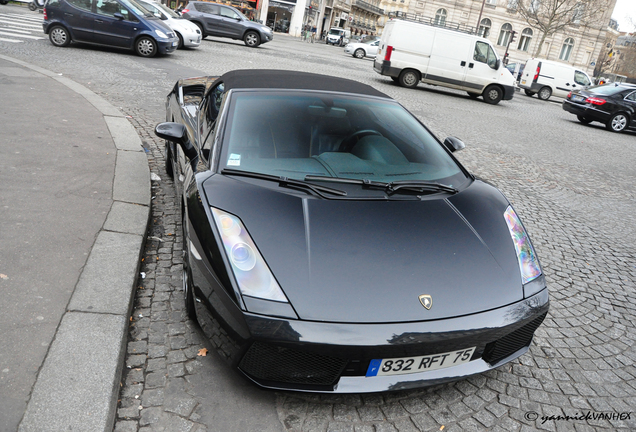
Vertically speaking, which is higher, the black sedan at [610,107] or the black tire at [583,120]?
the black sedan at [610,107]

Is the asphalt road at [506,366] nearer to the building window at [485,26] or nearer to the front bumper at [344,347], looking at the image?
the front bumper at [344,347]

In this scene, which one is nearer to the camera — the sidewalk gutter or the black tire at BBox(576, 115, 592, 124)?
the sidewalk gutter

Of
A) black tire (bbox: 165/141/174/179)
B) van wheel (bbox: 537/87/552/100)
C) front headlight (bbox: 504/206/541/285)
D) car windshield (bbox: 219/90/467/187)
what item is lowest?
black tire (bbox: 165/141/174/179)

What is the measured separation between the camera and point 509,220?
9.61 feet

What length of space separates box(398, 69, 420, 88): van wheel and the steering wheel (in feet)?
46.0

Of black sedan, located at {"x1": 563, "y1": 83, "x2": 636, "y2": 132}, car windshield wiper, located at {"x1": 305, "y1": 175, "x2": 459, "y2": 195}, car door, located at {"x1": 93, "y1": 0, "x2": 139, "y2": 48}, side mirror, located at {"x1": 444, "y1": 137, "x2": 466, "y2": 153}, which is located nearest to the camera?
car windshield wiper, located at {"x1": 305, "y1": 175, "x2": 459, "y2": 195}

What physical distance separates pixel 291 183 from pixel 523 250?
1.32 metres

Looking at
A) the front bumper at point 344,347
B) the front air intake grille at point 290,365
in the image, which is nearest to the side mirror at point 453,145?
the front bumper at point 344,347

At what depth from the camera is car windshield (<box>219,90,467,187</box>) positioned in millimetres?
2906

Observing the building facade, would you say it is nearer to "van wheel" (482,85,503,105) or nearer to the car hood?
"van wheel" (482,85,503,105)

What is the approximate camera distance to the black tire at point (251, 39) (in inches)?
915

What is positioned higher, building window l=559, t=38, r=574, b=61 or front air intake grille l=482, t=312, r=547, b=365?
building window l=559, t=38, r=574, b=61

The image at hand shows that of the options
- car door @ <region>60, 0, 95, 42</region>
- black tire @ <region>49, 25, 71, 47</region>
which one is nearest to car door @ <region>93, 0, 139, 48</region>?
A: car door @ <region>60, 0, 95, 42</region>

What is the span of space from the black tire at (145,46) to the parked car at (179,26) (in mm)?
2613
